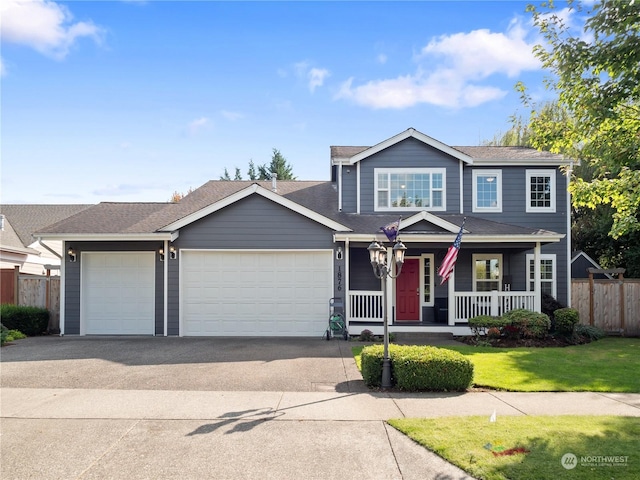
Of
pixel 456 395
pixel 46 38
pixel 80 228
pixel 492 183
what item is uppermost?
pixel 46 38

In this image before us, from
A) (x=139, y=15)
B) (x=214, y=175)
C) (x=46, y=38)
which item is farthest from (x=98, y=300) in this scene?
(x=214, y=175)

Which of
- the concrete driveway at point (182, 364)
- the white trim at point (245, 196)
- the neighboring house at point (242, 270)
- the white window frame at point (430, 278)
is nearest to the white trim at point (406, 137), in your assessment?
the neighboring house at point (242, 270)

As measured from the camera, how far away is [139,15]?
407 inches

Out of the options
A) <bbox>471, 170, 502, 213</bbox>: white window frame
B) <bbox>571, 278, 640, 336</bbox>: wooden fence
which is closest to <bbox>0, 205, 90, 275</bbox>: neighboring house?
<bbox>471, 170, 502, 213</bbox>: white window frame

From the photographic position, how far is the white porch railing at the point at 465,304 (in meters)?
13.1

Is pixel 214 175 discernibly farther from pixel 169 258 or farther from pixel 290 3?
pixel 290 3

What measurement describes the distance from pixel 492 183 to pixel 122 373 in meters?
13.4

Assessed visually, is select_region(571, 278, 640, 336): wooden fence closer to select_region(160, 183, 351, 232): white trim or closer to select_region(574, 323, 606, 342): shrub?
select_region(574, 323, 606, 342): shrub

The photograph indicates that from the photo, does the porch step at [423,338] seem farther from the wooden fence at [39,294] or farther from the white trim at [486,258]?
the wooden fence at [39,294]

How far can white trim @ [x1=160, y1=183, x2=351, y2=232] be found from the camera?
12.9 meters

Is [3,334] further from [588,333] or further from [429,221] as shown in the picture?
[588,333]

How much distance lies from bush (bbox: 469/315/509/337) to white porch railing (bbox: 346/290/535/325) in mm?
501

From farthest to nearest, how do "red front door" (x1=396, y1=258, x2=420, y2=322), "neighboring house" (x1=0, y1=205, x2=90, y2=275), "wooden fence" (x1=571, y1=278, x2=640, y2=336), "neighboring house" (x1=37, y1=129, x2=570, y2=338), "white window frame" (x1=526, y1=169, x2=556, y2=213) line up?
"neighboring house" (x1=0, y1=205, x2=90, y2=275) → "white window frame" (x1=526, y1=169, x2=556, y2=213) → "red front door" (x1=396, y1=258, x2=420, y2=322) → "wooden fence" (x1=571, y1=278, x2=640, y2=336) → "neighboring house" (x1=37, y1=129, x2=570, y2=338)

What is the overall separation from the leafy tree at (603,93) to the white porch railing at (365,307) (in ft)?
20.9
